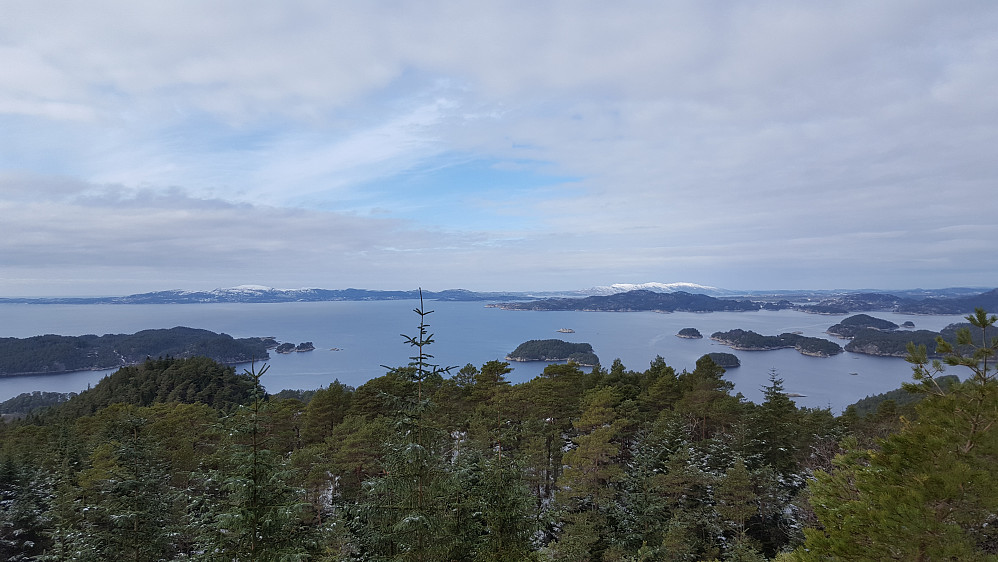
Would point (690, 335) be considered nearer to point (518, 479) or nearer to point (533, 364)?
point (533, 364)

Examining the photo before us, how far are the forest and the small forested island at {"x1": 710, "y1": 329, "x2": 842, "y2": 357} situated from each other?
12187 centimetres

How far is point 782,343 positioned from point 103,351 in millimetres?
228475

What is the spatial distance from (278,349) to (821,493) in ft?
534

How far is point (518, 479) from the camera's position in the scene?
33.1ft

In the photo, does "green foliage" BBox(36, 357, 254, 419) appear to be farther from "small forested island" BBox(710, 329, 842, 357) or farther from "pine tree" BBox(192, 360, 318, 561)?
"small forested island" BBox(710, 329, 842, 357)

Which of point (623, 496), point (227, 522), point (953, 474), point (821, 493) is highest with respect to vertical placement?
point (953, 474)

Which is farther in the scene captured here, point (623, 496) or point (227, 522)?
point (623, 496)

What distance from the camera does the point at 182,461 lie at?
70.6 ft

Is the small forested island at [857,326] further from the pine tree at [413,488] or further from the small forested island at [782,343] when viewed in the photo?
the pine tree at [413,488]

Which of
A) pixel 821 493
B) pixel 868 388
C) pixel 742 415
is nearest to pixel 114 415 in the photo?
pixel 821 493

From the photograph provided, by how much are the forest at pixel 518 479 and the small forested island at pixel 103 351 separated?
109 meters

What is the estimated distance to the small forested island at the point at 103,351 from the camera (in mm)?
122625

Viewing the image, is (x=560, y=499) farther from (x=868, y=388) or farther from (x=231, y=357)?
(x=231, y=357)

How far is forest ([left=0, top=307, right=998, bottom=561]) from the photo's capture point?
585cm
